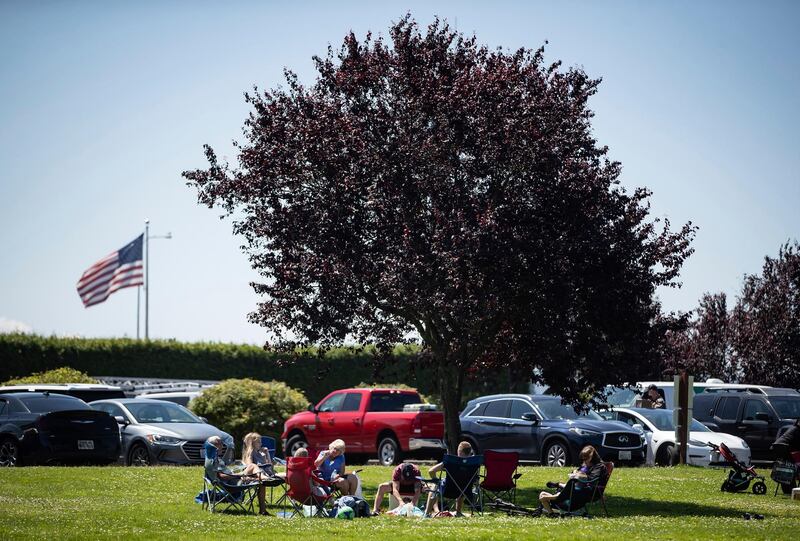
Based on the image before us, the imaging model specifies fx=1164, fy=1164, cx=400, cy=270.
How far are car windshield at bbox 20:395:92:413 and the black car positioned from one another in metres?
0.32

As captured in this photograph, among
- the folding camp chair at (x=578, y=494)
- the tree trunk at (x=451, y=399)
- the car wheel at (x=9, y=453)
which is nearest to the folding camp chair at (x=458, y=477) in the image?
the folding camp chair at (x=578, y=494)

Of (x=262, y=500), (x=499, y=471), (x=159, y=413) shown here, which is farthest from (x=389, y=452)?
(x=262, y=500)

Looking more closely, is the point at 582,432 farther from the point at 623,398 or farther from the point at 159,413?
the point at 159,413

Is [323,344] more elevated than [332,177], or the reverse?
[332,177]

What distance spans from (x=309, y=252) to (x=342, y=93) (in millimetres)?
2982

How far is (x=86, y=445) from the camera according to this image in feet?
77.4

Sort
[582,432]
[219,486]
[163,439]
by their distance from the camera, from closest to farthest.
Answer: [219,486], [163,439], [582,432]

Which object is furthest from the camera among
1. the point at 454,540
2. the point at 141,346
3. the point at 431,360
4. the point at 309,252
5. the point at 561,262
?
the point at 141,346

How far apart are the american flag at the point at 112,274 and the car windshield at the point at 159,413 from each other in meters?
20.3

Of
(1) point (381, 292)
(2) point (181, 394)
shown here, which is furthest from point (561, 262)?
(2) point (181, 394)

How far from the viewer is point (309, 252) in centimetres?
1984

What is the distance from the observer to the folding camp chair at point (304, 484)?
16266 mm

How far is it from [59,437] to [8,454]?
Answer: 114 cm

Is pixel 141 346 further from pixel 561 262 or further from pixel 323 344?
pixel 561 262
